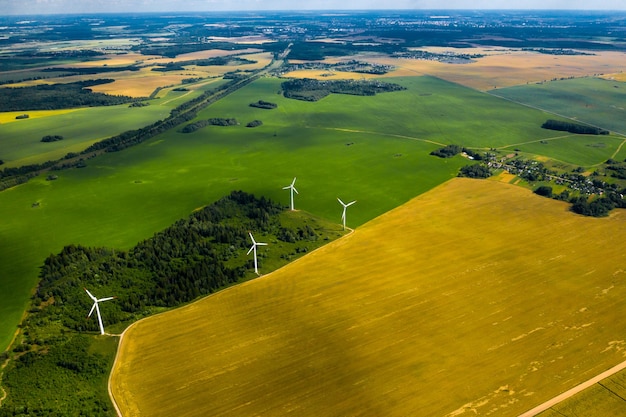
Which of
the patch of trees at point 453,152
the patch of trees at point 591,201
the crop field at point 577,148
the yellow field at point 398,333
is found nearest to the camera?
the yellow field at point 398,333

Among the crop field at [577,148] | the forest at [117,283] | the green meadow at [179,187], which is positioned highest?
the crop field at [577,148]

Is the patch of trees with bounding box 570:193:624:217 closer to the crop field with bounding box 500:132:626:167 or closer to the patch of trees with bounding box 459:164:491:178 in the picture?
the patch of trees with bounding box 459:164:491:178

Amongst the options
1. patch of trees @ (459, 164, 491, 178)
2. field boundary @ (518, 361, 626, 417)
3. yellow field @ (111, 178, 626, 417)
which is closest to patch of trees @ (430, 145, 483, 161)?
patch of trees @ (459, 164, 491, 178)

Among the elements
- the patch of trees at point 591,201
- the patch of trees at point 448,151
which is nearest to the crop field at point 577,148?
the patch of trees at point 448,151

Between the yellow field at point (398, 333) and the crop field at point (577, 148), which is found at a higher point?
the crop field at point (577, 148)

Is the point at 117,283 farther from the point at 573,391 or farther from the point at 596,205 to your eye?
the point at 596,205

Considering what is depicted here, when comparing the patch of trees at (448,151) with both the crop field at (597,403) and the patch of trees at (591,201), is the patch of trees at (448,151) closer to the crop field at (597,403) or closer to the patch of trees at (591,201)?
the patch of trees at (591,201)
